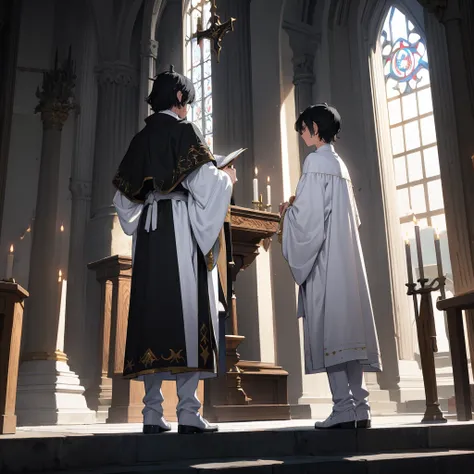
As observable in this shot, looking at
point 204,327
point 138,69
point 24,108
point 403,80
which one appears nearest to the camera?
point 204,327

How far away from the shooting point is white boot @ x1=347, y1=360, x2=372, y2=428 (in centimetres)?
329

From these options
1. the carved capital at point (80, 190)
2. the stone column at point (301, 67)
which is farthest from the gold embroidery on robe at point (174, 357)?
the carved capital at point (80, 190)

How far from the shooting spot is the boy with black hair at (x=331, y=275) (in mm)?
3268

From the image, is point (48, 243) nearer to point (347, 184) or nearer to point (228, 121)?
point (228, 121)

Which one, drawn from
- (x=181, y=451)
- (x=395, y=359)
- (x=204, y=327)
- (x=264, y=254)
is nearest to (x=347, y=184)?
(x=204, y=327)

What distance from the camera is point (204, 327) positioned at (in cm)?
311

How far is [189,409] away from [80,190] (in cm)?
1103

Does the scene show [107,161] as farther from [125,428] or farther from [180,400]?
[180,400]

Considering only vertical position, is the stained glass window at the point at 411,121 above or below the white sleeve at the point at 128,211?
above

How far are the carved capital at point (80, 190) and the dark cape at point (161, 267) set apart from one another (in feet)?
33.8

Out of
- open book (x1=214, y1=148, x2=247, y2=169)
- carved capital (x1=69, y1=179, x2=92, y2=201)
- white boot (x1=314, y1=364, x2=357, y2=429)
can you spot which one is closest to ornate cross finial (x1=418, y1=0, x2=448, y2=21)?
open book (x1=214, y1=148, x2=247, y2=169)

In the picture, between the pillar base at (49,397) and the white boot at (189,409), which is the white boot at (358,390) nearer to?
the white boot at (189,409)

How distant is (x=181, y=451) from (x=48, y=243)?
663 centimetres

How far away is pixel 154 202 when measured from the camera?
3.26 metres
